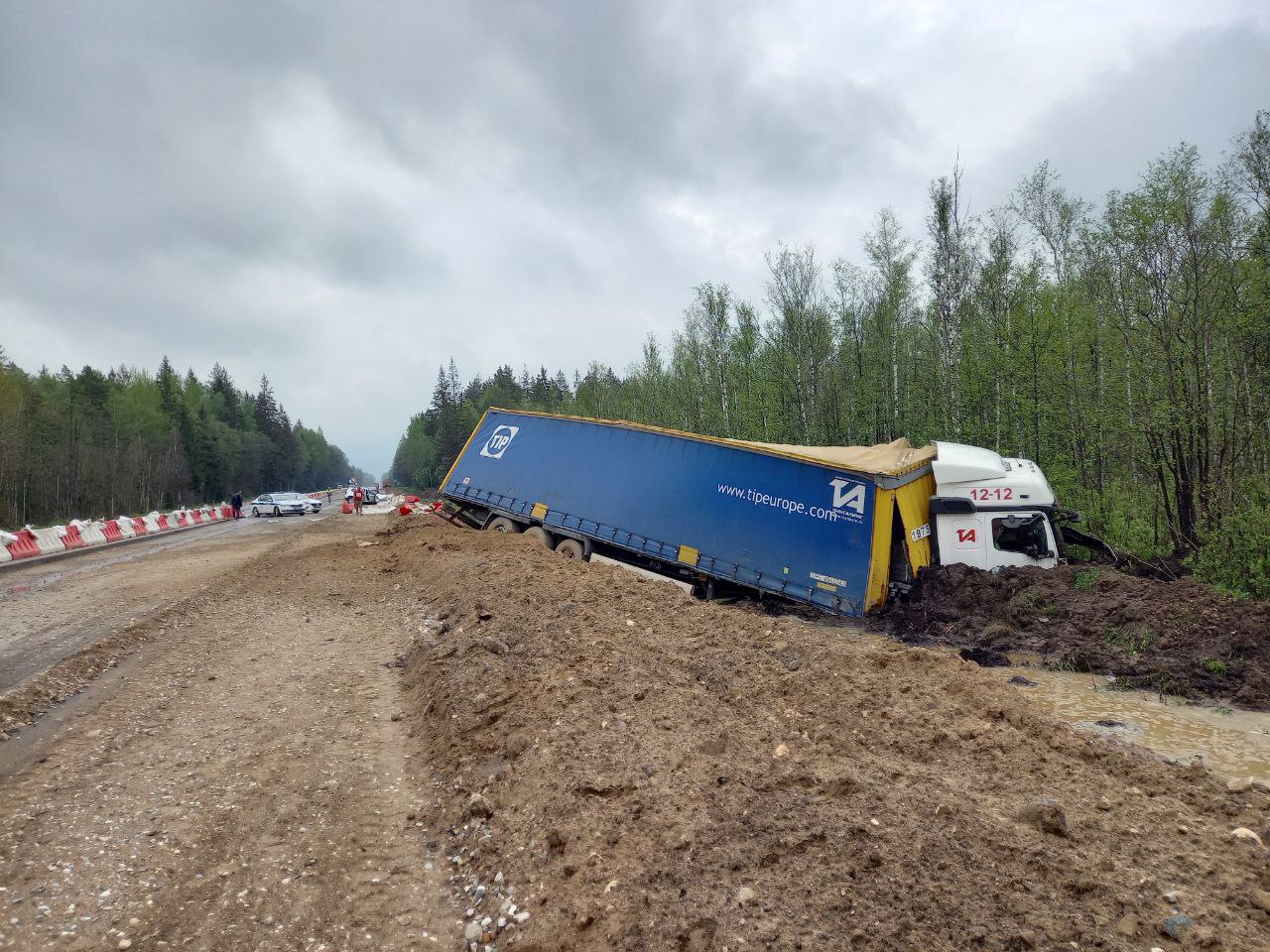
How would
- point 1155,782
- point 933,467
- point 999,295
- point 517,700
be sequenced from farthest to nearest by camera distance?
1. point 999,295
2. point 933,467
3. point 517,700
4. point 1155,782

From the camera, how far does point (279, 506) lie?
3650 cm

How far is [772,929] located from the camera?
8.89ft

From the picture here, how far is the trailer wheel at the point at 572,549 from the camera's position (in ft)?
43.6

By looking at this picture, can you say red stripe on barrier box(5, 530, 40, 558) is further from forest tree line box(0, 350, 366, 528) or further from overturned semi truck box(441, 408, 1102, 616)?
forest tree line box(0, 350, 366, 528)

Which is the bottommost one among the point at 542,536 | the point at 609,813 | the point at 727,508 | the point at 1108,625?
the point at 1108,625

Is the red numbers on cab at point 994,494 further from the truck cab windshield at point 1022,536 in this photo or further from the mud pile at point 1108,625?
the mud pile at point 1108,625

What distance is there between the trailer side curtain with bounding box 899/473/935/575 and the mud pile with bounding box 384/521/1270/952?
4523mm

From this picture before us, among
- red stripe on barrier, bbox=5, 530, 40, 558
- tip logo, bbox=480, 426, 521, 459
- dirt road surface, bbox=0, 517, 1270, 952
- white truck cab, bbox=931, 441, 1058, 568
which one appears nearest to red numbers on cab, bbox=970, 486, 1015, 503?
white truck cab, bbox=931, 441, 1058, 568

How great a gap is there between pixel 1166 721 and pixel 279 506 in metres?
38.5

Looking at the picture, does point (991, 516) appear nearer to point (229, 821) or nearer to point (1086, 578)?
point (1086, 578)

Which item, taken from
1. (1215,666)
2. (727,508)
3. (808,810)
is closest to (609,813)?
(808,810)

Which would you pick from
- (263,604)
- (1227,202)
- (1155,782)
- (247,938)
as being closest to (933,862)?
(1155,782)

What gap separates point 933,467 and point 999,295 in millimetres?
13003

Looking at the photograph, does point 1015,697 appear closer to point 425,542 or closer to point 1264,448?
point 1264,448
